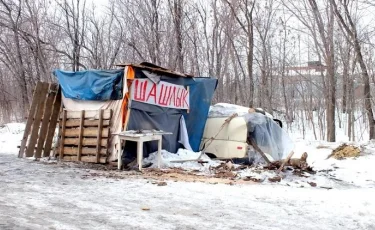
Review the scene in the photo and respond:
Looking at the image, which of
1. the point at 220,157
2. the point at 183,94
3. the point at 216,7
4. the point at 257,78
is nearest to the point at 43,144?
the point at 183,94

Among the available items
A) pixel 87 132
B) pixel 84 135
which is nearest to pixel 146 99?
pixel 87 132

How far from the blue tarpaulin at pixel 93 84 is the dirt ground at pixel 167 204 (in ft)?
8.01

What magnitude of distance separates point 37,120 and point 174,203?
6792mm

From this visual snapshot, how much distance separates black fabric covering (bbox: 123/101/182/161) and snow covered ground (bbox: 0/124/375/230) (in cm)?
147

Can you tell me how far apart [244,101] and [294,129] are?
4437mm

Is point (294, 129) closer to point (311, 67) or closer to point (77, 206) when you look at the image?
point (311, 67)

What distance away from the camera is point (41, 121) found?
36.1 ft

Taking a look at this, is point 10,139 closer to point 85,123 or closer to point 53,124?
point 53,124

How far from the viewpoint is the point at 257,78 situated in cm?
2312

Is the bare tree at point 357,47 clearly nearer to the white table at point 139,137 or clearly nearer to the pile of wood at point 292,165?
the pile of wood at point 292,165

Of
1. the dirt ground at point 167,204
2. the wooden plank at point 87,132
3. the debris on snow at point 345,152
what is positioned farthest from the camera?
the debris on snow at point 345,152

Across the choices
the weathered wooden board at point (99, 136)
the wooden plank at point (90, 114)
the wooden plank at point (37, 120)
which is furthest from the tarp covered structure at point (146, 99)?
the wooden plank at point (37, 120)

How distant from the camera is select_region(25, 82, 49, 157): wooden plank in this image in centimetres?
1086

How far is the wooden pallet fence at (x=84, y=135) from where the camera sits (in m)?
9.38
